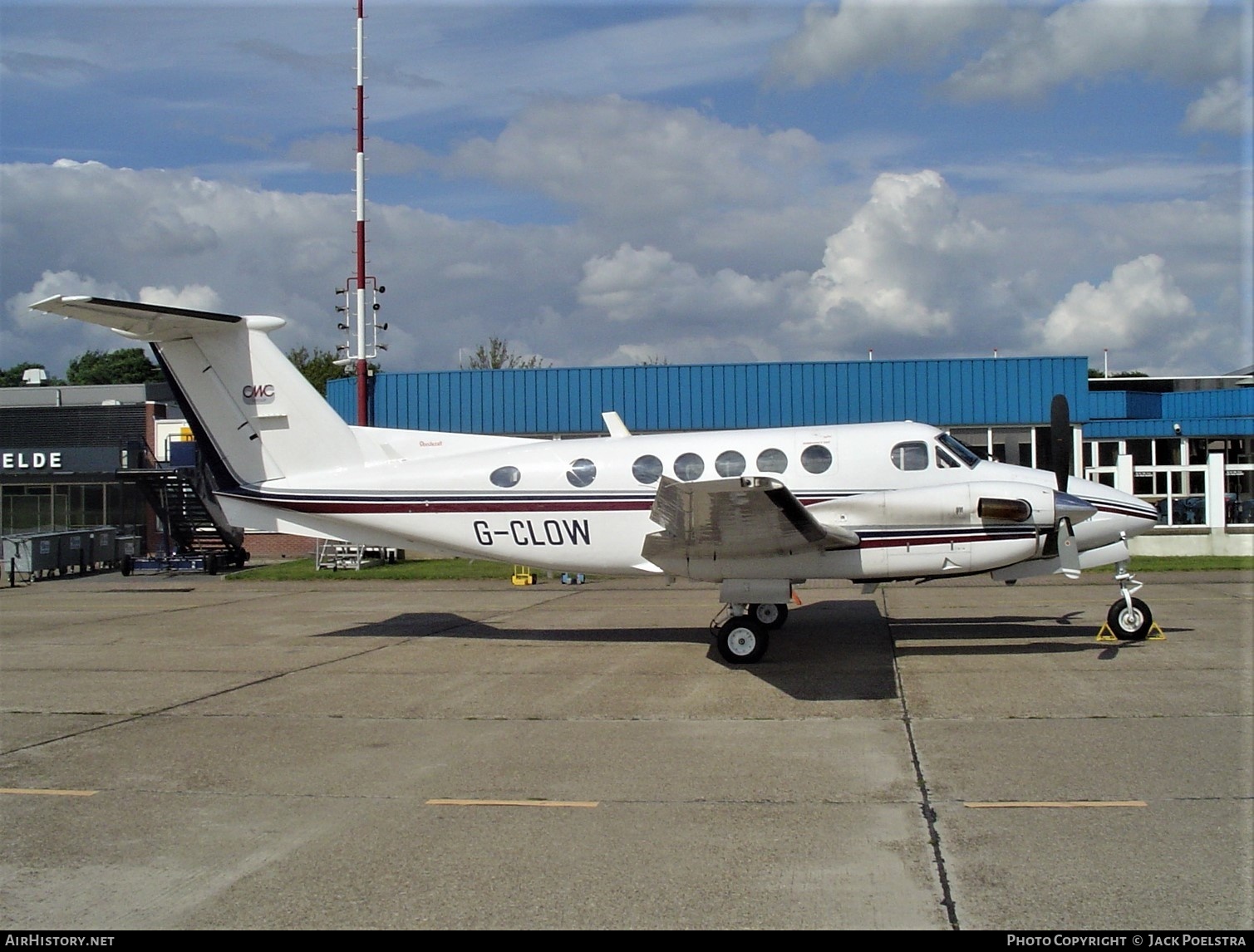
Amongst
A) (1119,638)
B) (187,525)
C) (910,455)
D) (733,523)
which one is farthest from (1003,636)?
(187,525)

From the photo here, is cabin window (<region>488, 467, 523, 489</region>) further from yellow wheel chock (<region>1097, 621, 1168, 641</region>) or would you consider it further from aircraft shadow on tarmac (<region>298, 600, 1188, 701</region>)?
yellow wheel chock (<region>1097, 621, 1168, 641</region>)

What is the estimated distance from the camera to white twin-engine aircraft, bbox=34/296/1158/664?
12.2 meters

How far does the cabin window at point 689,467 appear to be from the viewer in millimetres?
13109

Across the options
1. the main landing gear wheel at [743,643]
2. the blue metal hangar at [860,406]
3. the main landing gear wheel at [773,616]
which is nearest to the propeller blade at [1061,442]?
the main landing gear wheel at [773,616]

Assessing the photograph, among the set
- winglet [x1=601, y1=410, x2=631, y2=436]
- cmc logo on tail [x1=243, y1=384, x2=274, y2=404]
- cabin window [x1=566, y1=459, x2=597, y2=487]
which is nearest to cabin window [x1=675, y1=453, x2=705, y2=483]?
cabin window [x1=566, y1=459, x2=597, y2=487]

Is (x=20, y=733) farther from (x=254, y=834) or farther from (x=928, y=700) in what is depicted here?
(x=928, y=700)

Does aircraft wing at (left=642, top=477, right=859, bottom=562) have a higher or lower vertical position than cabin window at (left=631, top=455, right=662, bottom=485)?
lower

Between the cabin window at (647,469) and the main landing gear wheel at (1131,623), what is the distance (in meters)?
5.78

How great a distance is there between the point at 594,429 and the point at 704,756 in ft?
78.5

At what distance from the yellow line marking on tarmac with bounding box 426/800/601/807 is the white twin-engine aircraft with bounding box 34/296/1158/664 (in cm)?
433

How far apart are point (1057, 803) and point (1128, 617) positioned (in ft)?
22.5

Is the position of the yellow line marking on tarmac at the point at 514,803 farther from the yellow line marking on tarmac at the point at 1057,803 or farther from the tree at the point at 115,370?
the tree at the point at 115,370
